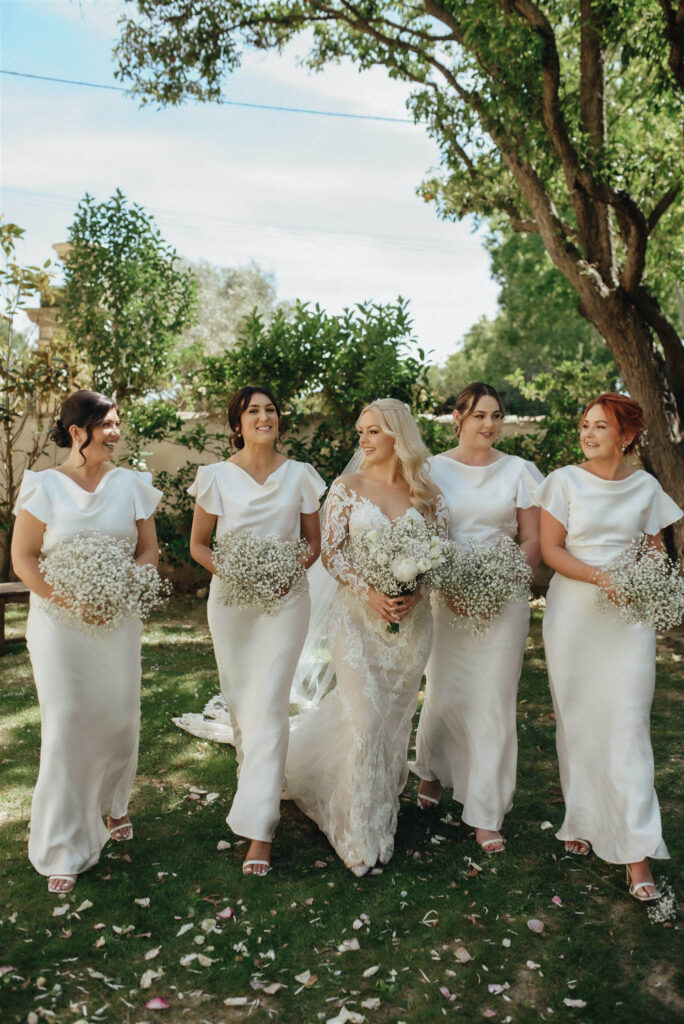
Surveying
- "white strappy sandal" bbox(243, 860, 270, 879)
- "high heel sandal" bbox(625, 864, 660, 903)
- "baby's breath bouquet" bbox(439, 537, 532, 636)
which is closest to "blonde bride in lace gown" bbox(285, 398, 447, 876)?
"baby's breath bouquet" bbox(439, 537, 532, 636)

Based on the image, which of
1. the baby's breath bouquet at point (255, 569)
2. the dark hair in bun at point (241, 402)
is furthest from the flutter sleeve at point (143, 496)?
the dark hair in bun at point (241, 402)

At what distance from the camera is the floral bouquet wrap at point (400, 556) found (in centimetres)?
A: 459

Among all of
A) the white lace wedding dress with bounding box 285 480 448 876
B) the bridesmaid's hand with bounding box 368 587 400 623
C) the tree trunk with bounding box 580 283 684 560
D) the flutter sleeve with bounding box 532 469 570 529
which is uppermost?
the tree trunk with bounding box 580 283 684 560

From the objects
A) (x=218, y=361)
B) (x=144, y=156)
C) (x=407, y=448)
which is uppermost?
(x=144, y=156)

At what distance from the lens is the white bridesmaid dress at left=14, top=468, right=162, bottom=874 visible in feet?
14.8

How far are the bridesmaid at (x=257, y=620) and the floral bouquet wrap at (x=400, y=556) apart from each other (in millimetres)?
522

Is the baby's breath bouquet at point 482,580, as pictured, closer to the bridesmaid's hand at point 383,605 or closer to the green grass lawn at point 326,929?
the bridesmaid's hand at point 383,605

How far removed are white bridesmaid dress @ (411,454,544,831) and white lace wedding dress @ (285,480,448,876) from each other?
22cm

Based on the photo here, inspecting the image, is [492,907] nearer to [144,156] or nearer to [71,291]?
[71,291]

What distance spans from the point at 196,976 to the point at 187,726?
3309mm

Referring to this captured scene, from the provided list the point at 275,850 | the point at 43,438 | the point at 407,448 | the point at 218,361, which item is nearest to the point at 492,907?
the point at 275,850

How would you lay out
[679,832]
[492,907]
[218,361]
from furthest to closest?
[218,361] → [679,832] → [492,907]

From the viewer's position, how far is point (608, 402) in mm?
4773

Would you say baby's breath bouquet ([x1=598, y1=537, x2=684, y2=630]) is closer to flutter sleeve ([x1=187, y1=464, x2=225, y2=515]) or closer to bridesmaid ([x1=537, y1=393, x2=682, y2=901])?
bridesmaid ([x1=537, y1=393, x2=682, y2=901])
